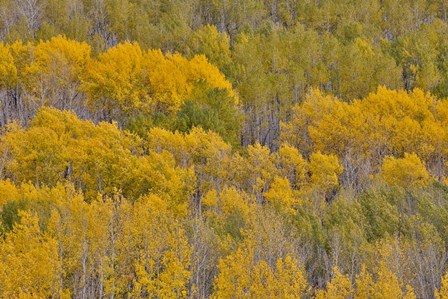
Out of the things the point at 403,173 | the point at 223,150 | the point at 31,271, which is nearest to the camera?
the point at 31,271

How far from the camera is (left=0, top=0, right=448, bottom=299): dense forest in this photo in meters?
30.1

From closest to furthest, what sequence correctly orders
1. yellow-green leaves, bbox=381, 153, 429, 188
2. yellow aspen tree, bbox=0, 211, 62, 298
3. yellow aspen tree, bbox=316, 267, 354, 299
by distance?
yellow aspen tree, bbox=0, 211, 62, 298 → yellow aspen tree, bbox=316, 267, 354, 299 → yellow-green leaves, bbox=381, 153, 429, 188

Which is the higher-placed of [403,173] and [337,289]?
[403,173]

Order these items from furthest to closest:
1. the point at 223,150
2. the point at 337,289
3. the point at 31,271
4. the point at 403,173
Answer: the point at 223,150, the point at 403,173, the point at 337,289, the point at 31,271

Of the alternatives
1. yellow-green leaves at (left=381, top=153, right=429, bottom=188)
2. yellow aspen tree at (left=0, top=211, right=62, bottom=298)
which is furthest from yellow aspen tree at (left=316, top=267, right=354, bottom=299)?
yellow-green leaves at (left=381, top=153, right=429, bottom=188)

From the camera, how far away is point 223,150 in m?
50.1

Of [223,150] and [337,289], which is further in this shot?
[223,150]

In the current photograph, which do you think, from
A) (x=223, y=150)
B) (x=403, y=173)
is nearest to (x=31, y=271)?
(x=223, y=150)

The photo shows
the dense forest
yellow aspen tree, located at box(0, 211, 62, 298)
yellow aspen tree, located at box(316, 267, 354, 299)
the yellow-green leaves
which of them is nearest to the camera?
yellow aspen tree, located at box(0, 211, 62, 298)

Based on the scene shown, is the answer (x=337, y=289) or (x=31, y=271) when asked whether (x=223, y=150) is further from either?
(x=31, y=271)

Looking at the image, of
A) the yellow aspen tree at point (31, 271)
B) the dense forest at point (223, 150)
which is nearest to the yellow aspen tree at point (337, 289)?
the dense forest at point (223, 150)

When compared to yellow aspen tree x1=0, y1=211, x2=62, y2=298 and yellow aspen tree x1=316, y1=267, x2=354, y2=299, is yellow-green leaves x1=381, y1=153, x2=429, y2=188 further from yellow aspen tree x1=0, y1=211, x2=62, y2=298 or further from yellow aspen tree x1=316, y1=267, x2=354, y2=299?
yellow aspen tree x1=0, y1=211, x2=62, y2=298

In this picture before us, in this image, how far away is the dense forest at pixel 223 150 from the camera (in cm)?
3011

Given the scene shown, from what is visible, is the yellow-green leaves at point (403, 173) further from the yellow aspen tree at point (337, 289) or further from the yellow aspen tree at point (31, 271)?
the yellow aspen tree at point (31, 271)
